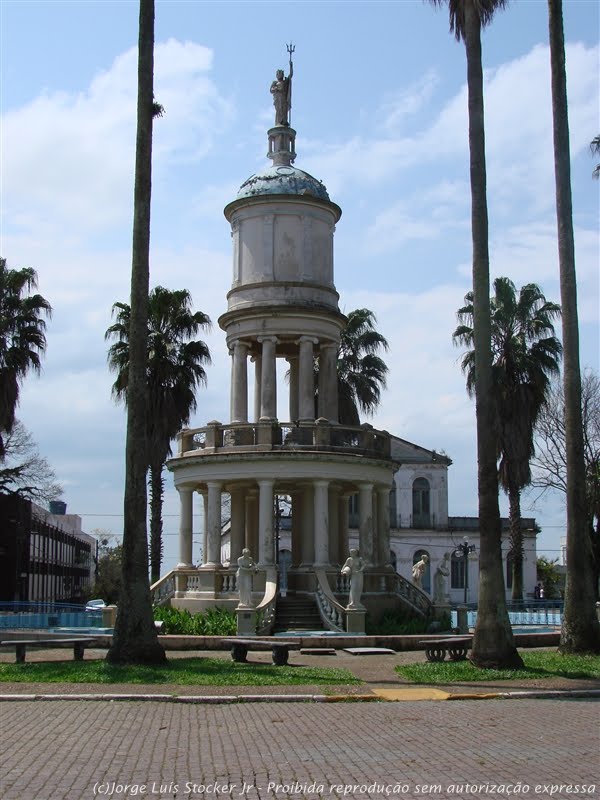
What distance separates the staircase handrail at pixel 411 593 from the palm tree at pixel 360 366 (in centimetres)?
1180

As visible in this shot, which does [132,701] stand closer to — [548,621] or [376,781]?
[376,781]

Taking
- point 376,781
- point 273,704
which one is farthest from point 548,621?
point 376,781

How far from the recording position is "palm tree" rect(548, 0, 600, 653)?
71.2 ft

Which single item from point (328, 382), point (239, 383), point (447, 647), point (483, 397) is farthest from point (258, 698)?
point (328, 382)

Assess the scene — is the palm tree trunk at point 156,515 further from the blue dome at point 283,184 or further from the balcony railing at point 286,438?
the blue dome at point 283,184

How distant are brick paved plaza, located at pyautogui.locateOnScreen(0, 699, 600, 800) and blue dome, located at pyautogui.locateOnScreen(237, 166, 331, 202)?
74.0 ft

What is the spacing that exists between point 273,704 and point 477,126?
39.9 feet

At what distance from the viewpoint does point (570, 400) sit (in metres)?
22.5

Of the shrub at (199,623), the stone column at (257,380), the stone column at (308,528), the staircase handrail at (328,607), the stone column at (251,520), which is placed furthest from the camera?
the stone column at (257,380)

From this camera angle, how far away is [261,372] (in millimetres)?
34688

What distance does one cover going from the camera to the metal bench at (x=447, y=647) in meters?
20.8

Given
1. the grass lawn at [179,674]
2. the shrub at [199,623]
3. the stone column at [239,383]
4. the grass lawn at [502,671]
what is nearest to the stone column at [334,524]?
the stone column at [239,383]

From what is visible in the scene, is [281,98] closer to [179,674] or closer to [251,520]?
[251,520]

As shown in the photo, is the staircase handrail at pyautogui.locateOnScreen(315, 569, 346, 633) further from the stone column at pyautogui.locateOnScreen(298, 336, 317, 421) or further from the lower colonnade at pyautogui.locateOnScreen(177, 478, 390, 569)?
the stone column at pyautogui.locateOnScreen(298, 336, 317, 421)
